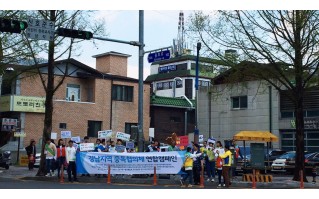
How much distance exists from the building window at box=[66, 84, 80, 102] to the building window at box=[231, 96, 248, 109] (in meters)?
13.9

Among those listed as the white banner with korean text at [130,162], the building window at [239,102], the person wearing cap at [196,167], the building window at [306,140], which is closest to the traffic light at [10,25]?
the white banner with korean text at [130,162]

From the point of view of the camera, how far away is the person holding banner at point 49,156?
78.4 feet

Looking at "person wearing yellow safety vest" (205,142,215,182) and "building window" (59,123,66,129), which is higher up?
"building window" (59,123,66,129)

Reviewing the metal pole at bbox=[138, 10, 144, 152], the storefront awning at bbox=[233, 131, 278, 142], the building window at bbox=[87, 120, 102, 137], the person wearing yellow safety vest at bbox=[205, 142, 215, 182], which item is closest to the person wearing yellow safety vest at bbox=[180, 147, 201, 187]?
the person wearing yellow safety vest at bbox=[205, 142, 215, 182]

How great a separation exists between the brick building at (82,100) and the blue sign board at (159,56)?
721 inches

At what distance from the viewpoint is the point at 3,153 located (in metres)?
30.6

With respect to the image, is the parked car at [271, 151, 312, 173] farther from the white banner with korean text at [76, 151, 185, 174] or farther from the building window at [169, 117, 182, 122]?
the building window at [169, 117, 182, 122]

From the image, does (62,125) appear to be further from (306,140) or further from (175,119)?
(306,140)

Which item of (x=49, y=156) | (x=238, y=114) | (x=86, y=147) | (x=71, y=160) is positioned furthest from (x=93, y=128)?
(x=71, y=160)

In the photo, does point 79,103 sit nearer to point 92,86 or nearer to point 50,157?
point 92,86

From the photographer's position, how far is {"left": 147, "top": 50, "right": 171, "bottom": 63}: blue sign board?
2366cm

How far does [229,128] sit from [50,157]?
25393 mm

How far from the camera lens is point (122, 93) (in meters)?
48.2

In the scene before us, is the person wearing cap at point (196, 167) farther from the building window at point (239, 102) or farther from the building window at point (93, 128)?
the building window at point (93, 128)
